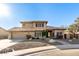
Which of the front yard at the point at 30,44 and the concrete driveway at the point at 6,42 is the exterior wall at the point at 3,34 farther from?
the front yard at the point at 30,44

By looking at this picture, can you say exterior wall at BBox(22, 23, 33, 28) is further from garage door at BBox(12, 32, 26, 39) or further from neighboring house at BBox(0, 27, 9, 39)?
neighboring house at BBox(0, 27, 9, 39)

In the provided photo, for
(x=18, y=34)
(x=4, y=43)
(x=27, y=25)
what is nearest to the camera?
(x=4, y=43)

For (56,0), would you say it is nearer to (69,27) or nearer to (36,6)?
(36,6)

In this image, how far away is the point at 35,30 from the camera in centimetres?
530

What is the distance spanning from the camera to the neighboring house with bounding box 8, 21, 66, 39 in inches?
203

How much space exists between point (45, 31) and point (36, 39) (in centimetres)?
37

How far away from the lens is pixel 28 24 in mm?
5246

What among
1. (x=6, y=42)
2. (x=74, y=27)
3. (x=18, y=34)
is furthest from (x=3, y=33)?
(x=74, y=27)

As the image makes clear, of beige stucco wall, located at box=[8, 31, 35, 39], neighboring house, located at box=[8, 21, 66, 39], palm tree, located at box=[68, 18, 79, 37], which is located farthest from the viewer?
beige stucco wall, located at box=[8, 31, 35, 39]

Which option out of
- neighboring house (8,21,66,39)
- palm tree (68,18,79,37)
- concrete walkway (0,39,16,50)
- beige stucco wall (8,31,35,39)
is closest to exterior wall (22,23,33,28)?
neighboring house (8,21,66,39)

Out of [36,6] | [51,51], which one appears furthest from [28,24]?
[51,51]

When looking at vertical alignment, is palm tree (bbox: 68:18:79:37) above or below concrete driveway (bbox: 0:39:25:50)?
above

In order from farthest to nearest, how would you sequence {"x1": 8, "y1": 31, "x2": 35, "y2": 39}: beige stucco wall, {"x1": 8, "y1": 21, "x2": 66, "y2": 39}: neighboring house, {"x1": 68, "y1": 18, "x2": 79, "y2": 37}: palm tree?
1. {"x1": 8, "y1": 31, "x2": 35, "y2": 39}: beige stucco wall
2. {"x1": 8, "y1": 21, "x2": 66, "y2": 39}: neighboring house
3. {"x1": 68, "y1": 18, "x2": 79, "y2": 37}: palm tree

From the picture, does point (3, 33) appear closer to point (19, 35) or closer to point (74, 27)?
point (19, 35)
